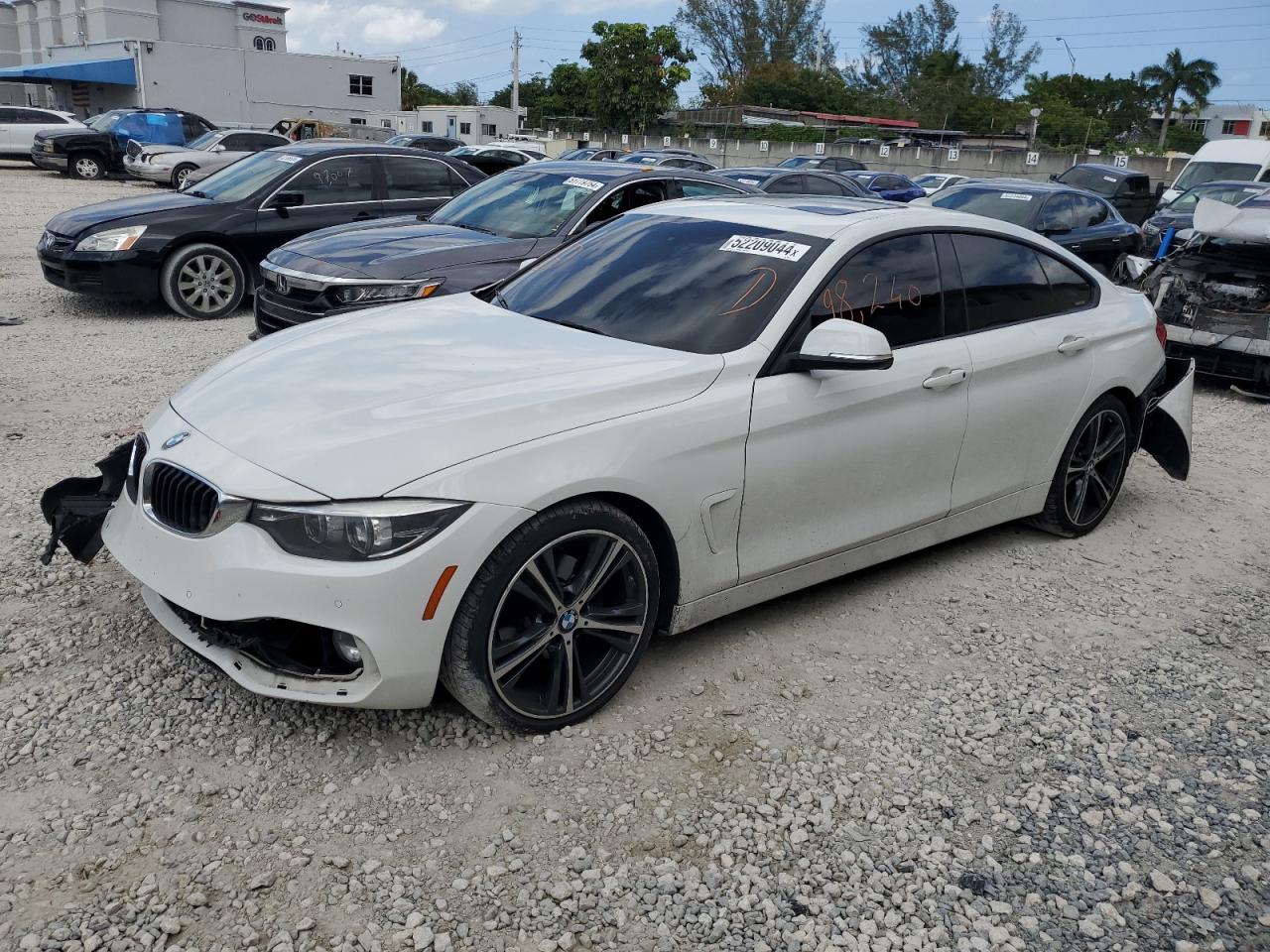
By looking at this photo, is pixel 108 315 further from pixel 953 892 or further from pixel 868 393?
pixel 953 892

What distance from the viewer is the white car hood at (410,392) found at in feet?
10.0

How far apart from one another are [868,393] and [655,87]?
58.0 meters

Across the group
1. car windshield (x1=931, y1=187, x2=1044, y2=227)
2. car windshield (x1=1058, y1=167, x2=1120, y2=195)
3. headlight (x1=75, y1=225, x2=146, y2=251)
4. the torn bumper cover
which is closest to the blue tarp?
car windshield (x1=1058, y1=167, x2=1120, y2=195)

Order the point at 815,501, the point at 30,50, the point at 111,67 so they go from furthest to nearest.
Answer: the point at 30,50, the point at 111,67, the point at 815,501

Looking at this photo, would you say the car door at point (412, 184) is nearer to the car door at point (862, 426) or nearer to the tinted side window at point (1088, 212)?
the car door at point (862, 426)

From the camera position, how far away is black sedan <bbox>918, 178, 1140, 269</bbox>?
12.5 meters

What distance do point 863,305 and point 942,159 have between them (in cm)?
3622

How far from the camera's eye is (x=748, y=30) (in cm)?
9444

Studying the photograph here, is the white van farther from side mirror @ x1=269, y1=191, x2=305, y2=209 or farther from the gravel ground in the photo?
the gravel ground

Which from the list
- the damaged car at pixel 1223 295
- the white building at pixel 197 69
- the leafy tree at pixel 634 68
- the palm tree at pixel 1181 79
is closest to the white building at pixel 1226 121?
the palm tree at pixel 1181 79

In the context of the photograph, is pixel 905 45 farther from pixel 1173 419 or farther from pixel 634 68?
pixel 1173 419

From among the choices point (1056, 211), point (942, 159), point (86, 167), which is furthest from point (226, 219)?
point (942, 159)

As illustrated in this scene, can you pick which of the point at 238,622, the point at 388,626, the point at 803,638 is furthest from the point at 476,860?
the point at 803,638

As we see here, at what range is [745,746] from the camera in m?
3.44
